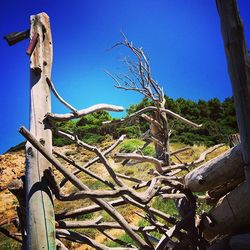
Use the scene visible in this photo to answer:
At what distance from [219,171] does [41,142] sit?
183cm

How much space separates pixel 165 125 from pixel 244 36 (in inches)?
156

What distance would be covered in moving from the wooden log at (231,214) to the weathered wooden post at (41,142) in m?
1.84

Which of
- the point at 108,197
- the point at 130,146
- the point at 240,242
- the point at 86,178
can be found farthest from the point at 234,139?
the point at 130,146

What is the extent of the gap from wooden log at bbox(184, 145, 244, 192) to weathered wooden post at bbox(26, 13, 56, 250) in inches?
63.3

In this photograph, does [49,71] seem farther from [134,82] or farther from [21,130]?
[134,82]

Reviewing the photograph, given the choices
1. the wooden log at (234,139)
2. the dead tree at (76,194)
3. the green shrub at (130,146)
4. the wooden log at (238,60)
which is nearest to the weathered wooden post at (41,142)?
the dead tree at (76,194)

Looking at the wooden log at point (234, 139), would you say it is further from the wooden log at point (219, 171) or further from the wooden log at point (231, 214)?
the wooden log at point (231, 214)

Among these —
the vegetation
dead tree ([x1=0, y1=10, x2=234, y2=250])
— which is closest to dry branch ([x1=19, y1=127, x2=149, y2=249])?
dead tree ([x1=0, y1=10, x2=234, y2=250])

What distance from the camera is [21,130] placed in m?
2.21

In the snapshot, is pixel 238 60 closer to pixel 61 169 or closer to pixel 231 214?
pixel 61 169

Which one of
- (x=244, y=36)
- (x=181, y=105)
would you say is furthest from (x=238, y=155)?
(x=181, y=105)

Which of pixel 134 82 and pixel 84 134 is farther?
pixel 84 134

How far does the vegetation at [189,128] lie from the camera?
901 inches

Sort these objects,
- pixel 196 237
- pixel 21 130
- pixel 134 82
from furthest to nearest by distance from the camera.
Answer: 1. pixel 134 82
2. pixel 196 237
3. pixel 21 130
